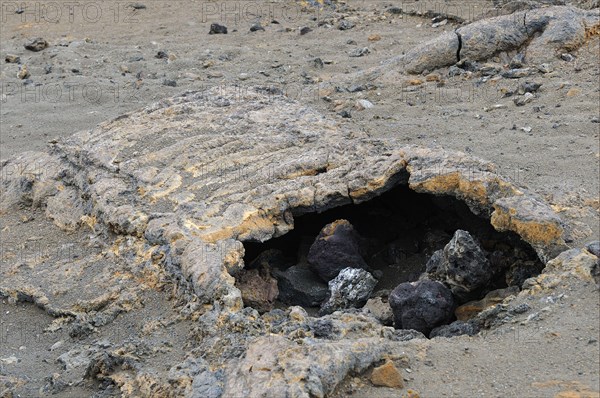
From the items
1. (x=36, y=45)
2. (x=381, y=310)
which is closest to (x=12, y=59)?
(x=36, y=45)

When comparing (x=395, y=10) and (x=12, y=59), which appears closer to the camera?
(x=12, y=59)

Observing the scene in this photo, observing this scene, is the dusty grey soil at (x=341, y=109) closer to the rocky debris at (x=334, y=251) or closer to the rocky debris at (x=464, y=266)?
the rocky debris at (x=464, y=266)

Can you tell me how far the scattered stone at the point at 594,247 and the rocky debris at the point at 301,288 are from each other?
1244 millimetres

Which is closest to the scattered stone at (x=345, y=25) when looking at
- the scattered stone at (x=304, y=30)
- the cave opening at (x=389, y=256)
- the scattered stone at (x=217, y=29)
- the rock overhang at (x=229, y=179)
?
the scattered stone at (x=304, y=30)

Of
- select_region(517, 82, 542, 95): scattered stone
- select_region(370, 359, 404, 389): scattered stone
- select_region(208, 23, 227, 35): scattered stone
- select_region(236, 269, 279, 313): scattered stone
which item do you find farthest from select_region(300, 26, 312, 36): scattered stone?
select_region(370, 359, 404, 389): scattered stone

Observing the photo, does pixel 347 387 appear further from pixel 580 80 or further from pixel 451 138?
pixel 580 80

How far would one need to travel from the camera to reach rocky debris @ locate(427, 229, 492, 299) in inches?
146

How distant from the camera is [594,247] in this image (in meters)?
3.50

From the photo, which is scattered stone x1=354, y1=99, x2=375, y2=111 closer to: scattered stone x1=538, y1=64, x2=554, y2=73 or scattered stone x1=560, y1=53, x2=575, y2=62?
scattered stone x1=538, y1=64, x2=554, y2=73

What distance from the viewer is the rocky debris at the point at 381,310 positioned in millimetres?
3754

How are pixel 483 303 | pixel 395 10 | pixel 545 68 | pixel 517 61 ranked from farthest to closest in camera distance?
pixel 395 10 → pixel 517 61 → pixel 545 68 → pixel 483 303

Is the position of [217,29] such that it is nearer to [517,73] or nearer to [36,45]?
[36,45]

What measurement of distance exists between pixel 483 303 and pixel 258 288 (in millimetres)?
1034

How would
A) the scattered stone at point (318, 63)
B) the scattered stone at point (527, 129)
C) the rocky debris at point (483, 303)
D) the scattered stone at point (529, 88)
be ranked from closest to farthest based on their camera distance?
1. the rocky debris at point (483, 303)
2. the scattered stone at point (527, 129)
3. the scattered stone at point (529, 88)
4. the scattered stone at point (318, 63)
